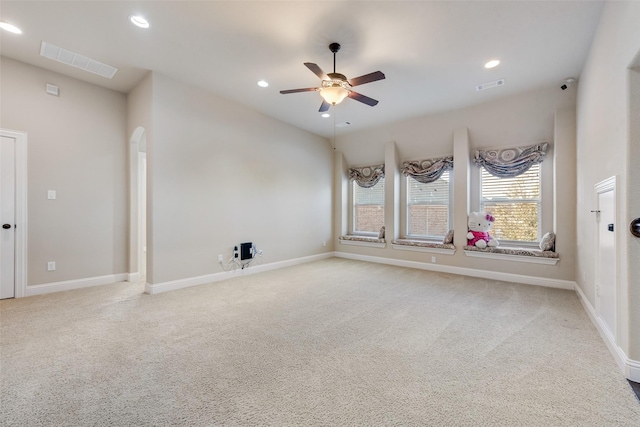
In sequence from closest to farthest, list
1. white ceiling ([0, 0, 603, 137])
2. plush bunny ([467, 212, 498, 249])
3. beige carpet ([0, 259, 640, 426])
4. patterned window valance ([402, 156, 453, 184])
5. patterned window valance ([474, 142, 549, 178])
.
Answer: beige carpet ([0, 259, 640, 426]) → white ceiling ([0, 0, 603, 137]) → patterned window valance ([474, 142, 549, 178]) → plush bunny ([467, 212, 498, 249]) → patterned window valance ([402, 156, 453, 184])

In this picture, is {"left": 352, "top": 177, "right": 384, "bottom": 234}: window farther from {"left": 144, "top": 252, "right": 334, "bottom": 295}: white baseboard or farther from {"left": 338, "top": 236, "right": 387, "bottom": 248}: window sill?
{"left": 144, "top": 252, "right": 334, "bottom": 295}: white baseboard

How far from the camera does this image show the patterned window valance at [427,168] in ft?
17.3

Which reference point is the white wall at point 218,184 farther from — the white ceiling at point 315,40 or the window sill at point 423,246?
the window sill at point 423,246

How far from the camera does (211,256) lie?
14.1ft

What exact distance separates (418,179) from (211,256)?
431cm

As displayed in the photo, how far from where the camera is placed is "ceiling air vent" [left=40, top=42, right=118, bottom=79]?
311 cm

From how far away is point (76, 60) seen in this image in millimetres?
3336

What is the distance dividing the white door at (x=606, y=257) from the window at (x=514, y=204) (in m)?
2.12

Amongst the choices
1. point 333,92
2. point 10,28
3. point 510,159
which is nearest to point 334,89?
point 333,92

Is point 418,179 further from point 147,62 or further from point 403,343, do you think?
point 147,62

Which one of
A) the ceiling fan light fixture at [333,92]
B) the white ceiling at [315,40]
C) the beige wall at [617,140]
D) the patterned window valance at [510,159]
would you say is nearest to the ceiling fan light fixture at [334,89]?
the ceiling fan light fixture at [333,92]

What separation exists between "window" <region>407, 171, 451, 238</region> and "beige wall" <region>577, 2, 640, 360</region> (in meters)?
2.39

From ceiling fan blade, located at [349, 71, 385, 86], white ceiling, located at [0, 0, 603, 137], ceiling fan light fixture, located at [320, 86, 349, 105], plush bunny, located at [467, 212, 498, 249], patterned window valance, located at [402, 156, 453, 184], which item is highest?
white ceiling, located at [0, 0, 603, 137]

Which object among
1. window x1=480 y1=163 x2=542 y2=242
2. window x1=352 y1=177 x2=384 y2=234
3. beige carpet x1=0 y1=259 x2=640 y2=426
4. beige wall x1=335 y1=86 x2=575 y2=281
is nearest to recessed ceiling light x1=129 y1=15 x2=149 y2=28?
beige carpet x1=0 y1=259 x2=640 y2=426
